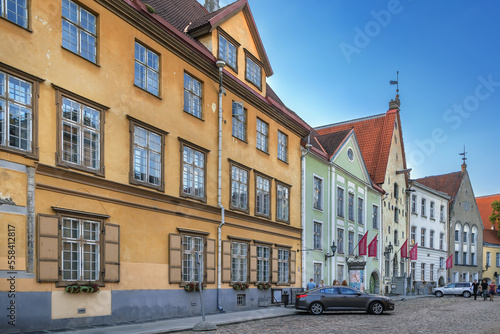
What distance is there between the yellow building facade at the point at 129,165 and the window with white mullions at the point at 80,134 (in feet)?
0.14

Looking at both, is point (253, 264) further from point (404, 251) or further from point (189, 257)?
point (404, 251)

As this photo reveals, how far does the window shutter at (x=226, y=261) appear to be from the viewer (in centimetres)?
2269

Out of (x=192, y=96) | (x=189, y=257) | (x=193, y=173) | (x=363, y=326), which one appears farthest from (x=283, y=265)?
(x=192, y=96)

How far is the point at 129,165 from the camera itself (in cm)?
1756

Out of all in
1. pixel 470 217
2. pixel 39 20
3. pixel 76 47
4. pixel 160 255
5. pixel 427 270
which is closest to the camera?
pixel 39 20

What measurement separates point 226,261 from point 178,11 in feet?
38.9

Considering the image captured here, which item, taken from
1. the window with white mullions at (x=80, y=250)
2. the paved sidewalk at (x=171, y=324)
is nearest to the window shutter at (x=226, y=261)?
the paved sidewalk at (x=171, y=324)

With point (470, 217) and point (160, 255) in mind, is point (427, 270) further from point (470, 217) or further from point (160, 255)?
point (160, 255)

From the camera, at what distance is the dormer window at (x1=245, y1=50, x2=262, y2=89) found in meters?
26.3

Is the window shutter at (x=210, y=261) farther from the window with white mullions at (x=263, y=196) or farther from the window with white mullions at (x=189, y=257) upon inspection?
the window with white mullions at (x=263, y=196)

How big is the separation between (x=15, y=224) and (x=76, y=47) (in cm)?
581

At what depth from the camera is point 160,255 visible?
18.8 m

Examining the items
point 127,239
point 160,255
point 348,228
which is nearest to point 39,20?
point 127,239

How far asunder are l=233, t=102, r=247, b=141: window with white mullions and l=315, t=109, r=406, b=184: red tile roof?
24245 millimetres
